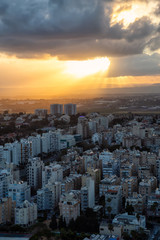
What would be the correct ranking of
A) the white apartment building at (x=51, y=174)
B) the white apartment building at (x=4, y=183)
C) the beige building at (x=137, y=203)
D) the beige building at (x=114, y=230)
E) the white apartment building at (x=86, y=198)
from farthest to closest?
the white apartment building at (x=51, y=174), the white apartment building at (x=4, y=183), the white apartment building at (x=86, y=198), the beige building at (x=137, y=203), the beige building at (x=114, y=230)

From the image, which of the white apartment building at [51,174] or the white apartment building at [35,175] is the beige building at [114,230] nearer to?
the white apartment building at [51,174]

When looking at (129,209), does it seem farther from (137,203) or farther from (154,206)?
(154,206)

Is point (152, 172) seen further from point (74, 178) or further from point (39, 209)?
point (39, 209)

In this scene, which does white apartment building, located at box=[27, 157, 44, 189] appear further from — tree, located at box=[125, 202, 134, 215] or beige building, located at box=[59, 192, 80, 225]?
tree, located at box=[125, 202, 134, 215]

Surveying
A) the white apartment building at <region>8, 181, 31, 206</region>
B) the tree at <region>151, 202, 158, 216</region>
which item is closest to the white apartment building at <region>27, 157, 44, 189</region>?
the white apartment building at <region>8, 181, 31, 206</region>

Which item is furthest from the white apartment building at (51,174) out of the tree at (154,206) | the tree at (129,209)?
the tree at (154,206)

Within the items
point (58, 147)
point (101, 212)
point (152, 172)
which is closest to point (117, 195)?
point (101, 212)

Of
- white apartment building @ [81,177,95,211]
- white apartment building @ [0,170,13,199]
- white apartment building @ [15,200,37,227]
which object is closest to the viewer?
white apartment building @ [15,200,37,227]
